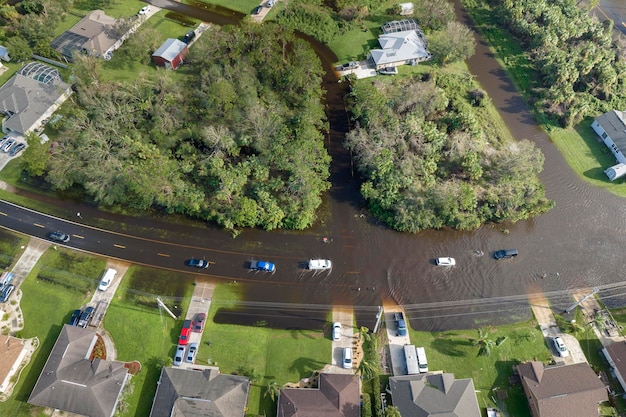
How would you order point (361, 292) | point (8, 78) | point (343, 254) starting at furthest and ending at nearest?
point (8, 78), point (343, 254), point (361, 292)

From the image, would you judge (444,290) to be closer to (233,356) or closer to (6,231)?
(233,356)

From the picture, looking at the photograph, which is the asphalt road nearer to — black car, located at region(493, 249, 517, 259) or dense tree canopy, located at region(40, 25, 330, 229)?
dense tree canopy, located at region(40, 25, 330, 229)

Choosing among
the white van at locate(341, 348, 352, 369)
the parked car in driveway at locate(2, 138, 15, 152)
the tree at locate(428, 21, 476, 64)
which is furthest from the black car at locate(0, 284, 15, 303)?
the tree at locate(428, 21, 476, 64)

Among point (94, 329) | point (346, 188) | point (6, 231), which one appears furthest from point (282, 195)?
point (6, 231)

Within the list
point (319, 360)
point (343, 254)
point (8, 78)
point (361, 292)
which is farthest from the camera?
point (8, 78)

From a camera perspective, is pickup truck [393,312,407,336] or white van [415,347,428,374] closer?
white van [415,347,428,374]

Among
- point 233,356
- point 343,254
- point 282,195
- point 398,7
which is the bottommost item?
point 233,356

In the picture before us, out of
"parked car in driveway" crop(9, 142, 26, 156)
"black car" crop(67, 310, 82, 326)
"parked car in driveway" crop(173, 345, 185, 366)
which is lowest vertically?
"parked car in driveway" crop(173, 345, 185, 366)
